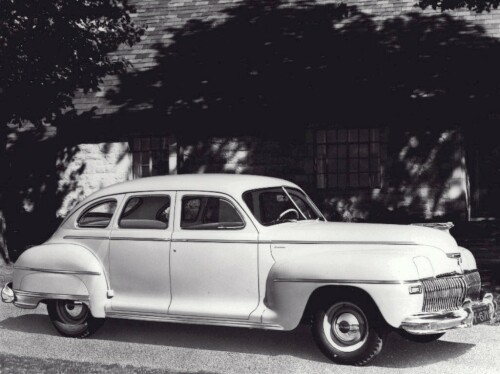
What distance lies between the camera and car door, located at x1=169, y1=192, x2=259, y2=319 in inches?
320

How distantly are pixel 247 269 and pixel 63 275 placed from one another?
84.0 inches

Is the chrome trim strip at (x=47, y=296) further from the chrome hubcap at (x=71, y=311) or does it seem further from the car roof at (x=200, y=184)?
the car roof at (x=200, y=184)

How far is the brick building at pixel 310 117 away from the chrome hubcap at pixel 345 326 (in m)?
9.33

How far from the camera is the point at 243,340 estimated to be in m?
8.80

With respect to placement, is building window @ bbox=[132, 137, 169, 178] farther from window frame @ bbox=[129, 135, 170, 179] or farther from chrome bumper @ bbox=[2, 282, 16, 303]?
chrome bumper @ bbox=[2, 282, 16, 303]

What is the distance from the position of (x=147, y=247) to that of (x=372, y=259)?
94.6 inches

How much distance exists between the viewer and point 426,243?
306 inches

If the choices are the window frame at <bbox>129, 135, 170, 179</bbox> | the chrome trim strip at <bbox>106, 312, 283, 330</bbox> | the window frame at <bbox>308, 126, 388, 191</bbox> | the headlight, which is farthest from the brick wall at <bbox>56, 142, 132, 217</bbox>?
the headlight

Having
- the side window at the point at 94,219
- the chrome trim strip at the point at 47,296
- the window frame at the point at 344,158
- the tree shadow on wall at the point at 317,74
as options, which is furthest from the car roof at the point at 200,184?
the window frame at the point at 344,158

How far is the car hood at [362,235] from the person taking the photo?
7.79 m

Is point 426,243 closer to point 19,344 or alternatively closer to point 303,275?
point 303,275

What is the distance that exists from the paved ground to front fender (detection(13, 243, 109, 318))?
468mm

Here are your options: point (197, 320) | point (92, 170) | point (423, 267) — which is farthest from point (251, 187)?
point (92, 170)

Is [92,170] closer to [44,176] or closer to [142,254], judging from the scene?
[44,176]
